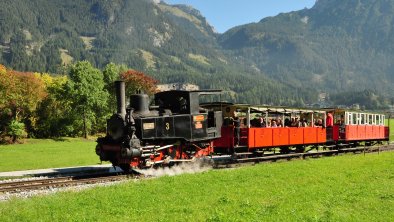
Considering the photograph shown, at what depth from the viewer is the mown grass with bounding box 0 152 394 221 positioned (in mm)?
12367

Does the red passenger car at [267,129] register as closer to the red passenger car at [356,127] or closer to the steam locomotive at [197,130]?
the steam locomotive at [197,130]

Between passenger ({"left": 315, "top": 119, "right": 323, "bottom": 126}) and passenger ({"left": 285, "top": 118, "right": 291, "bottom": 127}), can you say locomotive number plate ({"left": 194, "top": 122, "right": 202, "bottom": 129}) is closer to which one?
passenger ({"left": 285, "top": 118, "right": 291, "bottom": 127})

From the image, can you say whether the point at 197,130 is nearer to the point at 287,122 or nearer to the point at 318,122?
the point at 287,122

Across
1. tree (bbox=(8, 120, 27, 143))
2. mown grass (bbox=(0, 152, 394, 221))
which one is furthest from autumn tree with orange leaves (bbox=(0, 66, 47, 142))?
mown grass (bbox=(0, 152, 394, 221))

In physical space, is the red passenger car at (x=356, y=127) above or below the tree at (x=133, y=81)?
below

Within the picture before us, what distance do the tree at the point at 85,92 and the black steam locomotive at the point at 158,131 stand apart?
160 feet

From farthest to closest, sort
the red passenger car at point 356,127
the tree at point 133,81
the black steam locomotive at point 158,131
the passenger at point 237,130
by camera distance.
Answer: the tree at point 133,81 < the red passenger car at point 356,127 < the passenger at point 237,130 < the black steam locomotive at point 158,131

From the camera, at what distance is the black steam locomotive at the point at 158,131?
21234 millimetres

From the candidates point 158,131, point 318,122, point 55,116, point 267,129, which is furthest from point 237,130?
point 55,116

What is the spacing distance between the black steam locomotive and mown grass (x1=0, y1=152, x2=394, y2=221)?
2.62m

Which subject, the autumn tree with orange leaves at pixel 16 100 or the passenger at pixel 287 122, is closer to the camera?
the passenger at pixel 287 122

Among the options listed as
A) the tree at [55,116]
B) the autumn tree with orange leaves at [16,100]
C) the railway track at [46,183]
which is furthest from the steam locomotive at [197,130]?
the tree at [55,116]

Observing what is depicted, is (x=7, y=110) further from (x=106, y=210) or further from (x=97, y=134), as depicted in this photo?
(x=106, y=210)

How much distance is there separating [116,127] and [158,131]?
2128 mm
